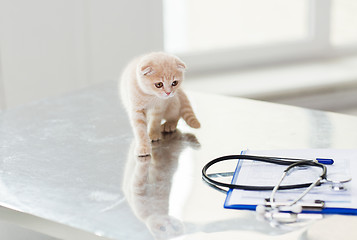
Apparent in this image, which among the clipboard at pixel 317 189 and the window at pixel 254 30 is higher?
the clipboard at pixel 317 189

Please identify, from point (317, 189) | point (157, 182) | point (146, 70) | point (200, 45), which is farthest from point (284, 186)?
point (200, 45)

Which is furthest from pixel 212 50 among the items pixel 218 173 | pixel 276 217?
pixel 276 217

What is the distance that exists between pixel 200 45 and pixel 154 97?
5.22 feet

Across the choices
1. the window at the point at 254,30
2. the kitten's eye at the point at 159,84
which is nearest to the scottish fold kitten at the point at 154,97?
the kitten's eye at the point at 159,84

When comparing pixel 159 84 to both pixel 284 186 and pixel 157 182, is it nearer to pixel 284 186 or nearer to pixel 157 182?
pixel 157 182

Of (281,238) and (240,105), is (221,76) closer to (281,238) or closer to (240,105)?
(240,105)

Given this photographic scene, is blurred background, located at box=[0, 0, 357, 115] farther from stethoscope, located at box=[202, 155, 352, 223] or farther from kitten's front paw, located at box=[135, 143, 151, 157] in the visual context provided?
stethoscope, located at box=[202, 155, 352, 223]

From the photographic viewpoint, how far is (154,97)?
3.87ft

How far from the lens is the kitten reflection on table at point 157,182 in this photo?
0.90 m

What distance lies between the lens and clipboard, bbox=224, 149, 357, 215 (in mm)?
908

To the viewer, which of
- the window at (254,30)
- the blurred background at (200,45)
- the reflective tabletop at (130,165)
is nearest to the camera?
the reflective tabletop at (130,165)

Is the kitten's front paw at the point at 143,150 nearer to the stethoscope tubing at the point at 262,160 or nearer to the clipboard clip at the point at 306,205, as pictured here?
the stethoscope tubing at the point at 262,160

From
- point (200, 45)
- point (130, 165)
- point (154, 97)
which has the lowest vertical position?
point (200, 45)

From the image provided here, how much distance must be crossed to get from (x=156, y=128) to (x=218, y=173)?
24 cm
